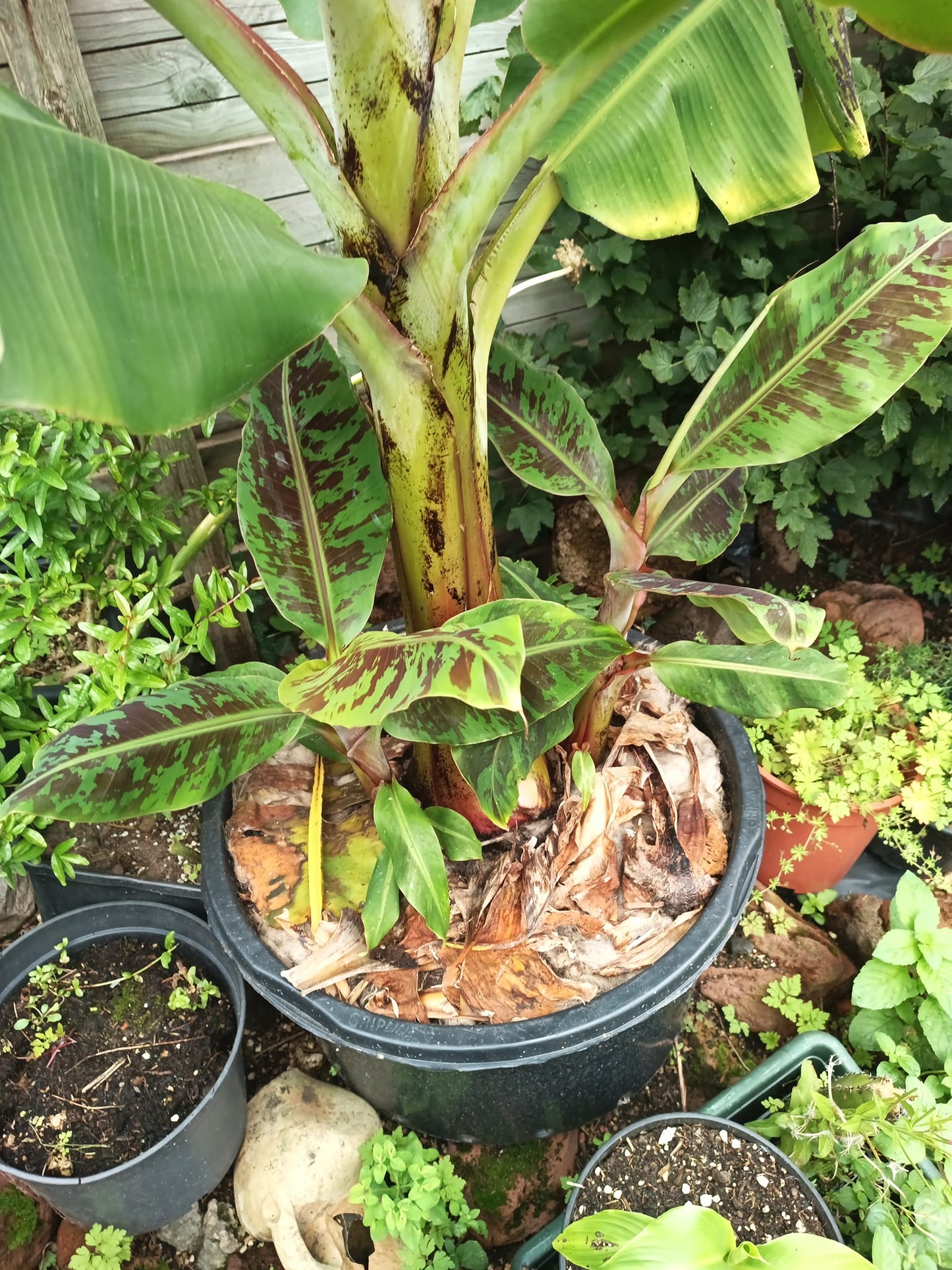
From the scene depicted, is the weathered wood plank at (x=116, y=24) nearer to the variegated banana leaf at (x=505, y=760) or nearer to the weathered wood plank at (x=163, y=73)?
the weathered wood plank at (x=163, y=73)

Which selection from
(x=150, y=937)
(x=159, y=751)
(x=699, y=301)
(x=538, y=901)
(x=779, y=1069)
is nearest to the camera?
(x=159, y=751)

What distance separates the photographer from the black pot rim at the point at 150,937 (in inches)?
43.9

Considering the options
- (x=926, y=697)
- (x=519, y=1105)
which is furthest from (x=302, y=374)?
(x=926, y=697)

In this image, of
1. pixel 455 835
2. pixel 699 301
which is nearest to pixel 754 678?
pixel 455 835

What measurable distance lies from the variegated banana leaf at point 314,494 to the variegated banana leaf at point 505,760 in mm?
215

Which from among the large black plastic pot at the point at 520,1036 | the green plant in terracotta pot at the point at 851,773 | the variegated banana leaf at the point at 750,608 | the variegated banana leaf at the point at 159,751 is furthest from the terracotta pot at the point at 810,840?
the variegated banana leaf at the point at 159,751

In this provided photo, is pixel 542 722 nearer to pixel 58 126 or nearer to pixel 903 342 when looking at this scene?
pixel 903 342

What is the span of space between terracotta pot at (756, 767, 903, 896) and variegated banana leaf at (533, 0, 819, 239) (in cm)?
98

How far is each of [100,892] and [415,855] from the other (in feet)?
2.49

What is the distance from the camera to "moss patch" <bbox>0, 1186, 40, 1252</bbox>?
4.09 ft

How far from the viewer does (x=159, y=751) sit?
84cm

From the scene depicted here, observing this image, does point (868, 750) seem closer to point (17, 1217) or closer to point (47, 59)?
point (17, 1217)

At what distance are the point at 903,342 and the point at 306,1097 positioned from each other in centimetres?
135

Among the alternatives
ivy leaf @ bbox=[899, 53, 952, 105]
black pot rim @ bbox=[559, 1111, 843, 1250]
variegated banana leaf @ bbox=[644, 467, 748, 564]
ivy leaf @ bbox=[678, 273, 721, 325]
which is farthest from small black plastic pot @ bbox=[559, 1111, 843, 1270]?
ivy leaf @ bbox=[899, 53, 952, 105]
